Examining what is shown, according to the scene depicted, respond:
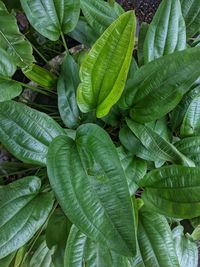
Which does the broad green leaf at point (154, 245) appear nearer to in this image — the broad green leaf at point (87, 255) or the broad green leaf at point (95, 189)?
the broad green leaf at point (87, 255)

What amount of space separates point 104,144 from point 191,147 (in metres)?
0.22

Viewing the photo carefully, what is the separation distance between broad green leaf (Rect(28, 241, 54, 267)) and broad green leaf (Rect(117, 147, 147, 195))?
0.71 feet

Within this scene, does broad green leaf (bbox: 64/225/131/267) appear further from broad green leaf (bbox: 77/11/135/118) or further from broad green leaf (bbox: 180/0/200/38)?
broad green leaf (bbox: 180/0/200/38)

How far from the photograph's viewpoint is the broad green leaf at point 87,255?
657 mm

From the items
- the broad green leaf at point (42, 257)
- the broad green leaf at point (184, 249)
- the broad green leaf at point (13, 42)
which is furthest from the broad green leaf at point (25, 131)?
the broad green leaf at point (184, 249)

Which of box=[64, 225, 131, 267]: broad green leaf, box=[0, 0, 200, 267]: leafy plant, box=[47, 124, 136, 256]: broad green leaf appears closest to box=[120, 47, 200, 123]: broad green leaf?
box=[0, 0, 200, 267]: leafy plant

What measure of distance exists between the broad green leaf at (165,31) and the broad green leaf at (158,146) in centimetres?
15

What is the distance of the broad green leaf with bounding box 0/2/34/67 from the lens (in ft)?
2.27

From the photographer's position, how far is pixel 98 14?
0.76 meters

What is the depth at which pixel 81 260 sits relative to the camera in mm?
663

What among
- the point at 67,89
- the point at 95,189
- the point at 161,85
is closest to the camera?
the point at 95,189

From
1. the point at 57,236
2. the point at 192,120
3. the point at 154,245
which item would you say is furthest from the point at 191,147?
the point at 57,236

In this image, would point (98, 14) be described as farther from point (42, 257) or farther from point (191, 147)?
point (42, 257)

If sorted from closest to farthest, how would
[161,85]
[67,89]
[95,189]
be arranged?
[95,189]
[161,85]
[67,89]
